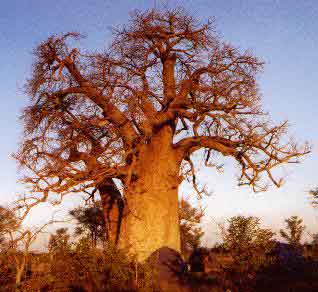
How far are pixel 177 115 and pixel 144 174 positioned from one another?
175 cm

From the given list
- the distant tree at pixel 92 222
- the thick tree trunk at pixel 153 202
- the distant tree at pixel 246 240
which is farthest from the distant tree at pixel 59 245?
the distant tree at pixel 92 222

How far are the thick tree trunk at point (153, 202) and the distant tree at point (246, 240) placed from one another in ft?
4.82

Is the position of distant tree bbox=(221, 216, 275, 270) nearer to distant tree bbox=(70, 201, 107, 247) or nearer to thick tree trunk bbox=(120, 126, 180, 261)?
thick tree trunk bbox=(120, 126, 180, 261)

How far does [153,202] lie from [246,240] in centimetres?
220

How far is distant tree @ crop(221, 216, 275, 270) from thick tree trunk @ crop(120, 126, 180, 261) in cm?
147

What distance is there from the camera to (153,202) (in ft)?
30.8

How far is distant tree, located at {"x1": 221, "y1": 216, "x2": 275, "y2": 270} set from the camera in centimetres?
817

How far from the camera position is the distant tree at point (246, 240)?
322 inches

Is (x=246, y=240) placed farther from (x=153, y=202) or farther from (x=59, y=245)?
(x=59, y=245)

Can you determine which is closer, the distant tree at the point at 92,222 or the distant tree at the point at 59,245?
the distant tree at the point at 59,245

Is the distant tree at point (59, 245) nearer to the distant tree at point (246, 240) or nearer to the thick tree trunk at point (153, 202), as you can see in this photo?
the thick tree trunk at point (153, 202)

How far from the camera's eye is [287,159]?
31.4 feet

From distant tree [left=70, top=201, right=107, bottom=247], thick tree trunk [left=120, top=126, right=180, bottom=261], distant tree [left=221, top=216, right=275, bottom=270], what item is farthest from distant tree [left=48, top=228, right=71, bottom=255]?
distant tree [left=70, top=201, right=107, bottom=247]

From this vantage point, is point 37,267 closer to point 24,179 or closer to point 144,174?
point 24,179
